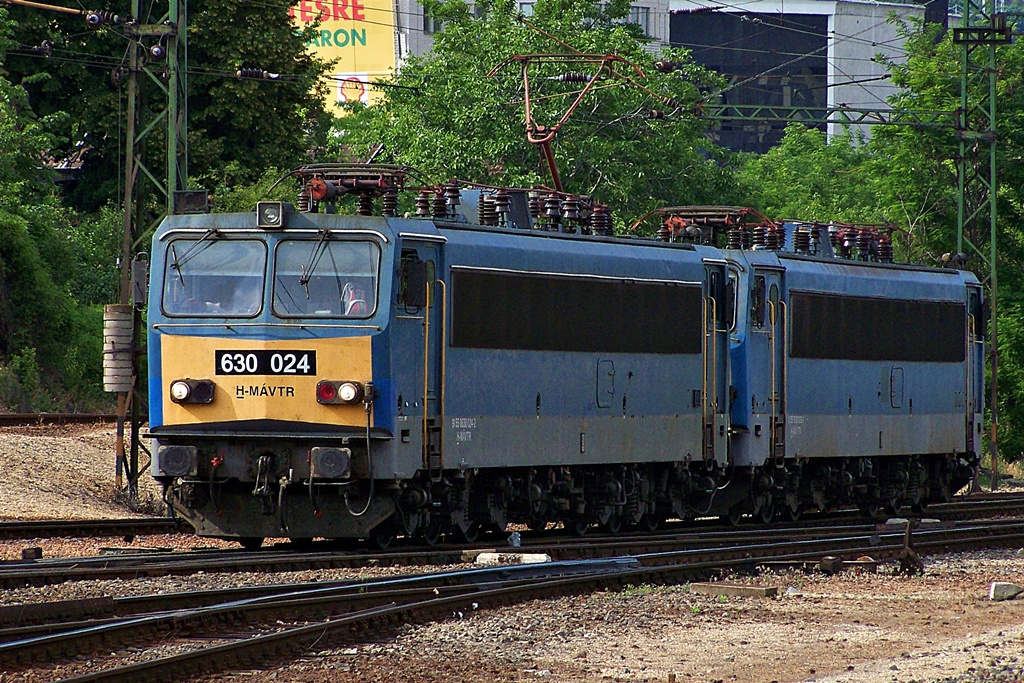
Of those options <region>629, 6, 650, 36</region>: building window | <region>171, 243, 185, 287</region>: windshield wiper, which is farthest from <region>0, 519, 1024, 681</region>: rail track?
<region>629, 6, 650, 36</region>: building window

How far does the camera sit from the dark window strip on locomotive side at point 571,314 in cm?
1778

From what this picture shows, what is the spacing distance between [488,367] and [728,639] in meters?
6.11

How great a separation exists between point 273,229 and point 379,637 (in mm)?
5921

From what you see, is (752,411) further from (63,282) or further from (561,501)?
(63,282)

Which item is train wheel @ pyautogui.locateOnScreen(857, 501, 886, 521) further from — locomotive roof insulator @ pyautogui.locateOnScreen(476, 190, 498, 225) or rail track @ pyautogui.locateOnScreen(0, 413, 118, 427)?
rail track @ pyautogui.locateOnScreen(0, 413, 118, 427)

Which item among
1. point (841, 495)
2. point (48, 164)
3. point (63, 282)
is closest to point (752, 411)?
point (841, 495)

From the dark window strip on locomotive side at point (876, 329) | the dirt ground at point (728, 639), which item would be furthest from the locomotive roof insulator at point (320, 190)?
the dark window strip on locomotive side at point (876, 329)

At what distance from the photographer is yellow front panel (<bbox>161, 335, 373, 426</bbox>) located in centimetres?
1633

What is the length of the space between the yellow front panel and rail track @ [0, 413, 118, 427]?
13159mm

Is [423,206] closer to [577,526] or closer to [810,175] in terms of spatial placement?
[577,526]

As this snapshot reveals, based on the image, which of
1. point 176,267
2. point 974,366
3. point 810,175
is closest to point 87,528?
point 176,267

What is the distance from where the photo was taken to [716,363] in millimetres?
22250

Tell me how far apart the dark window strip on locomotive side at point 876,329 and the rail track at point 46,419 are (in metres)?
12.8

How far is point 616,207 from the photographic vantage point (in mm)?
45156
